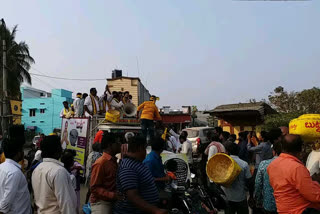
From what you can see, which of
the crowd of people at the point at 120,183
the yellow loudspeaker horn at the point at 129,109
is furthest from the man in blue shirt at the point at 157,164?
the yellow loudspeaker horn at the point at 129,109

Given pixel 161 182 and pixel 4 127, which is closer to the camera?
pixel 161 182

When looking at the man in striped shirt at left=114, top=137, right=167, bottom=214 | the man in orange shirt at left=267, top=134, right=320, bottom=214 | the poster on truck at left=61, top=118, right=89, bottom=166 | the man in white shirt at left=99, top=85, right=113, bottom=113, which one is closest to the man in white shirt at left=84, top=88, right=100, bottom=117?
the man in white shirt at left=99, top=85, right=113, bottom=113

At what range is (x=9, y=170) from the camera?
3432 mm

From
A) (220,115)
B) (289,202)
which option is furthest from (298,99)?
(289,202)

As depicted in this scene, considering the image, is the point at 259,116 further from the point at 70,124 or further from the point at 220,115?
the point at 70,124

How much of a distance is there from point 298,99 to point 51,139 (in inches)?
715

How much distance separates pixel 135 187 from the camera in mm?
2986

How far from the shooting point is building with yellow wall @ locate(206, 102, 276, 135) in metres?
19.6

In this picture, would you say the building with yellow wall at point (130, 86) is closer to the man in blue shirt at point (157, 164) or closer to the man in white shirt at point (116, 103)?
the man in white shirt at point (116, 103)

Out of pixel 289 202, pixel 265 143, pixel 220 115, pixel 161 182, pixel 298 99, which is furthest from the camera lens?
pixel 220 115

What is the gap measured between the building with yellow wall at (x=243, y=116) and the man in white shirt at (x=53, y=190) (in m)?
17.0

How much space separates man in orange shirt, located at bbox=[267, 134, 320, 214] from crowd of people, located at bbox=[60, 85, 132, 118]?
23.7ft

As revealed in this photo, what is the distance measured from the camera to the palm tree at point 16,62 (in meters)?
30.9

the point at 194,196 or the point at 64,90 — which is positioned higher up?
the point at 64,90
